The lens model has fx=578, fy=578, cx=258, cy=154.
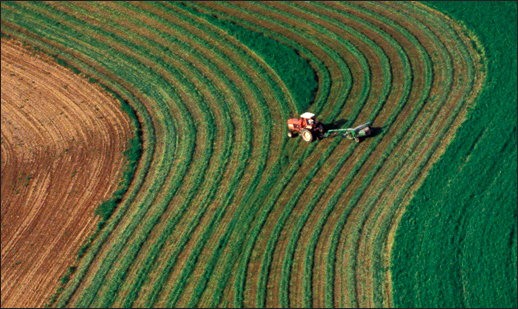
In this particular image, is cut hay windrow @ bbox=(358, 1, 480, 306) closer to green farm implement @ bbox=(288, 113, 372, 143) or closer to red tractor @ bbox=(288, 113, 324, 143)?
green farm implement @ bbox=(288, 113, 372, 143)

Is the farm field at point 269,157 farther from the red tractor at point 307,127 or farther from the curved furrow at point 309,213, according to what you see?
the red tractor at point 307,127

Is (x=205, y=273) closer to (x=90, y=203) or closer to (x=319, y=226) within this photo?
(x=319, y=226)

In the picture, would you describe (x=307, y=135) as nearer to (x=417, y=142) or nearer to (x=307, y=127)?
(x=307, y=127)

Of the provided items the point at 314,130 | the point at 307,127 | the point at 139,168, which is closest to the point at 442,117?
the point at 314,130

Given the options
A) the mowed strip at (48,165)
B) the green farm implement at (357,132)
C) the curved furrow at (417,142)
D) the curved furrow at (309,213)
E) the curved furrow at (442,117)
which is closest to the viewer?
the curved furrow at (309,213)

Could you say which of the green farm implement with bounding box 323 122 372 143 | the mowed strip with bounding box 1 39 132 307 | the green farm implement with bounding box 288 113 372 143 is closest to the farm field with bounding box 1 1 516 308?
the mowed strip with bounding box 1 39 132 307

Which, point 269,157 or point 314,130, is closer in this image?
point 269,157

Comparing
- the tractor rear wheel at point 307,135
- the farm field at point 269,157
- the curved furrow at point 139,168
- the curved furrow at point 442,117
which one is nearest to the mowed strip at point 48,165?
the farm field at point 269,157
